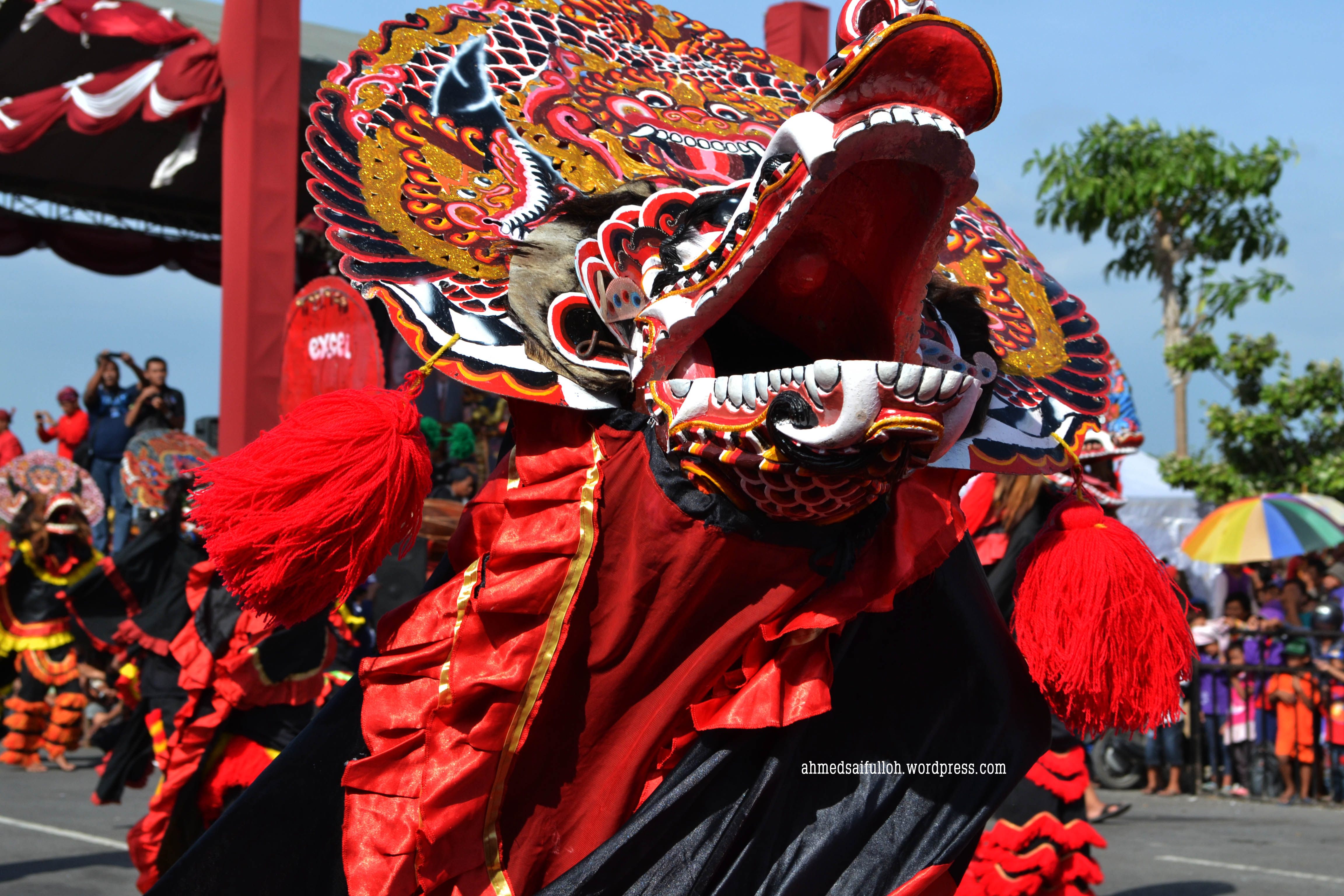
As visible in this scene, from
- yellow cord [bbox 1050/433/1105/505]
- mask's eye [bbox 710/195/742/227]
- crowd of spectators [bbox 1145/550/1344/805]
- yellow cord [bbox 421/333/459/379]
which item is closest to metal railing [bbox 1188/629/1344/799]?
crowd of spectators [bbox 1145/550/1344/805]

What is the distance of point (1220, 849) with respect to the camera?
6.94 metres

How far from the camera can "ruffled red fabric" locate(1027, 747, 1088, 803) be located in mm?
4285

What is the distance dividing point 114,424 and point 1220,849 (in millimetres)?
9495

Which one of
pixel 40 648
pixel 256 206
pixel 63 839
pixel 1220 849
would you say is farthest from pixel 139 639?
pixel 1220 849

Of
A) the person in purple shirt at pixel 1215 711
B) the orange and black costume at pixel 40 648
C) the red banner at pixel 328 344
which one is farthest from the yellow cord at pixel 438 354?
the orange and black costume at pixel 40 648

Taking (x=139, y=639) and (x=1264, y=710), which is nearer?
(x=139, y=639)

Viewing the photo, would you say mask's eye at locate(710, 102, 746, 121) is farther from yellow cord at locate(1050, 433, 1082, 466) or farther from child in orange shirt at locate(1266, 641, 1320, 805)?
child in orange shirt at locate(1266, 641, 1320, 805)

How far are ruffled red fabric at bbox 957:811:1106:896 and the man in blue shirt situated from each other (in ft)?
29.5

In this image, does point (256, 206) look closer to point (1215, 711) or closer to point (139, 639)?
point (139, 639)

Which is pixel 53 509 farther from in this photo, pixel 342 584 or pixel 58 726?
pixel 342 584

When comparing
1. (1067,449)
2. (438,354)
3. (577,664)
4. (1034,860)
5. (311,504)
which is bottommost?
(1034,860)

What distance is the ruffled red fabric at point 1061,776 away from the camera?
169 inches

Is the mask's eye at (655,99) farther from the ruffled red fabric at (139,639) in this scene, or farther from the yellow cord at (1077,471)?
the ruffled red fabric at (139,639)

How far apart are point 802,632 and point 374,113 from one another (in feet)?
4.17
